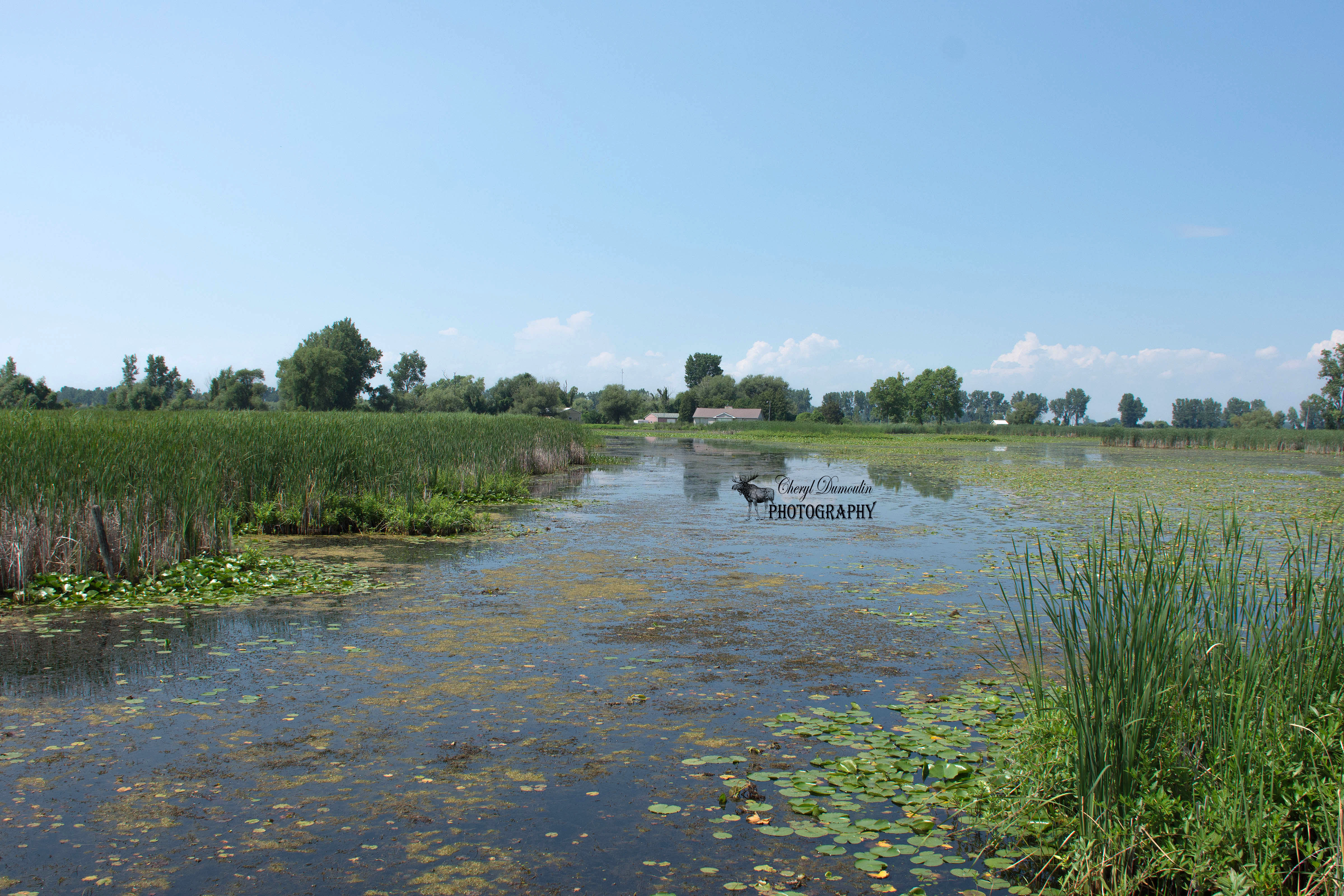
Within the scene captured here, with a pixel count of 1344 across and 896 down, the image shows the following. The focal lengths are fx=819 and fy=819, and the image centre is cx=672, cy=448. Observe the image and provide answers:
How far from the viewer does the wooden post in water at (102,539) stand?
29.5 feet

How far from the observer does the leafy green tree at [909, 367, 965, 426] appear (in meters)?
117

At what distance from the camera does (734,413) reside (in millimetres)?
128250

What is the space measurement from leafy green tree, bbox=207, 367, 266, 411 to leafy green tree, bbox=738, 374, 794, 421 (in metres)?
75.8

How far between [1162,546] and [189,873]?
4966mm

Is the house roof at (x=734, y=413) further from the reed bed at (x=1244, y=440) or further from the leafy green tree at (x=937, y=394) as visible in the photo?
the reed bed at (x=1244, y=440)

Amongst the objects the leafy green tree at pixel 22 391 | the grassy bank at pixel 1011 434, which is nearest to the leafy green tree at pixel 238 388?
the leafy green tree at pixel 22 391

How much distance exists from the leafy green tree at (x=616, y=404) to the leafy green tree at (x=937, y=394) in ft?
135

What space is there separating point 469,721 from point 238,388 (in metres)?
63.8

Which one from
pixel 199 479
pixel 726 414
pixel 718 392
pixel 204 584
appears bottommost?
pixel 204 584

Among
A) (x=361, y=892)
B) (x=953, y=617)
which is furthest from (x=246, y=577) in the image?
(x=953, y=617)

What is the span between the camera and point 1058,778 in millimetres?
3992

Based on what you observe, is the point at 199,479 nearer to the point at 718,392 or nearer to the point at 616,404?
the point at 616,404

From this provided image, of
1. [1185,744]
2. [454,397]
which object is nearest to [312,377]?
[454,397]

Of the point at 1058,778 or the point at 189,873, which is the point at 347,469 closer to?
the point at 189,873
